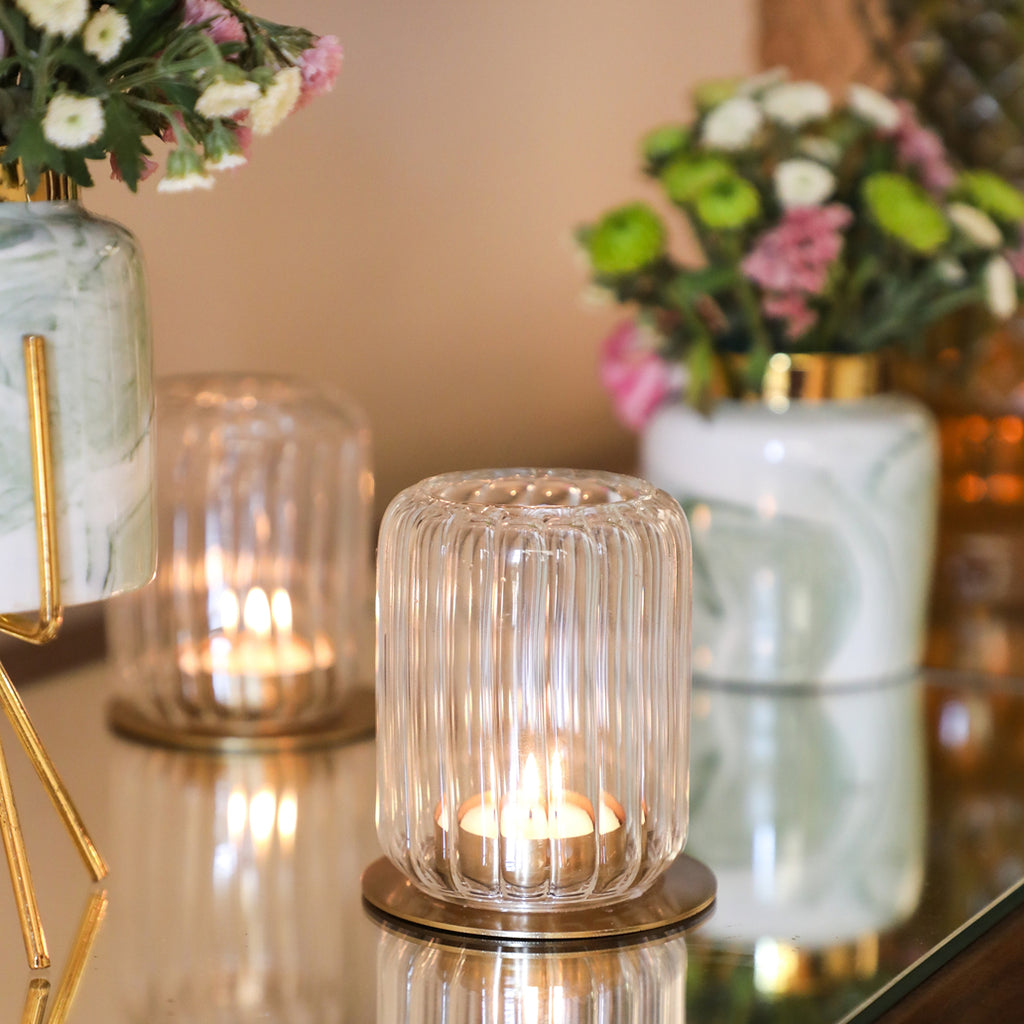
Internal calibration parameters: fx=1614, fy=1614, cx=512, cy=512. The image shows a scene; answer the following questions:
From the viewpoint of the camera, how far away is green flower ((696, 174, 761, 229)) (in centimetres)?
100

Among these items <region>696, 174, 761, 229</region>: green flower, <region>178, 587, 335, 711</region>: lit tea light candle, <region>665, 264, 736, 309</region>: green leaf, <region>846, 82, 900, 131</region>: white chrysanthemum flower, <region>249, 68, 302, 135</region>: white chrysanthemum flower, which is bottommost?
<region>178, 587, 335, 711</region>: lit tea light candle

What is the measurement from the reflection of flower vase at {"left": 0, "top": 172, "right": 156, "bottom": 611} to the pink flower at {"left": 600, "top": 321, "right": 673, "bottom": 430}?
21.3 inches

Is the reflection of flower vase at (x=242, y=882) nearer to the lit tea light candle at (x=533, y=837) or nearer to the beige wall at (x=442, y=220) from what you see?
the lit tea light candle at (x=533, y=837)

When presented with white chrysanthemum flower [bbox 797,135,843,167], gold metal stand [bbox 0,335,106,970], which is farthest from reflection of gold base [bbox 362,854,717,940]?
white chrysanthemum flower [bbox 797,135,843,167]

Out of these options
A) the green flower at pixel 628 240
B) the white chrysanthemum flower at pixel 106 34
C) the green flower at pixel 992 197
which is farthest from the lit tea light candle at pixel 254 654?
the green flower at pixel 992 197

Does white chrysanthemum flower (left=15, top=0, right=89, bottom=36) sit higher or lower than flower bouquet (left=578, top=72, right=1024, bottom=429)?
higher

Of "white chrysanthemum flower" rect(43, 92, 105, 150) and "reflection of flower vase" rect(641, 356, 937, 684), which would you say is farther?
"reflection of flower vase" rect(641, 356, 937, 684)

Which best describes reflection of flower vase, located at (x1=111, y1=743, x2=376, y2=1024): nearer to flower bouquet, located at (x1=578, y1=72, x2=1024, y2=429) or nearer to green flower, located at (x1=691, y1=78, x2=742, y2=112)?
flower bouquet, located at (x1=578, y1=72, x2=1024, y2=429)

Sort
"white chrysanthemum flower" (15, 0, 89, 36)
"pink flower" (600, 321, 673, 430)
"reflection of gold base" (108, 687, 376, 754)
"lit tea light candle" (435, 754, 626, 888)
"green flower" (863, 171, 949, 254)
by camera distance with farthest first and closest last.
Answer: "pink flower" (600, 321, 673, 430) < "green flower" (863, 171, 949, 254) < "reflection of gold base" (108, 687, 376, 754) < "lit tea light candle" (435, 754, 626, 888) < "white chrysanthemum flower" (15, 0, 89, 36)

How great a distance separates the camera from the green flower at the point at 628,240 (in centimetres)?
104

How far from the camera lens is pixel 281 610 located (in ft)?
3.06

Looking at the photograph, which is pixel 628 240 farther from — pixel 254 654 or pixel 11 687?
pixel 11 687

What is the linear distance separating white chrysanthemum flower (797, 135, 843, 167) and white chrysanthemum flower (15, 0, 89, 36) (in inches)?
23.8

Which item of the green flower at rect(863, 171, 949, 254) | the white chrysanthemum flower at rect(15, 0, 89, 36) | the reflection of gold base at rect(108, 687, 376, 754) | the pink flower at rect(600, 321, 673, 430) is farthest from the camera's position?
the pink flower at rect(600, 321, 673, 430)
